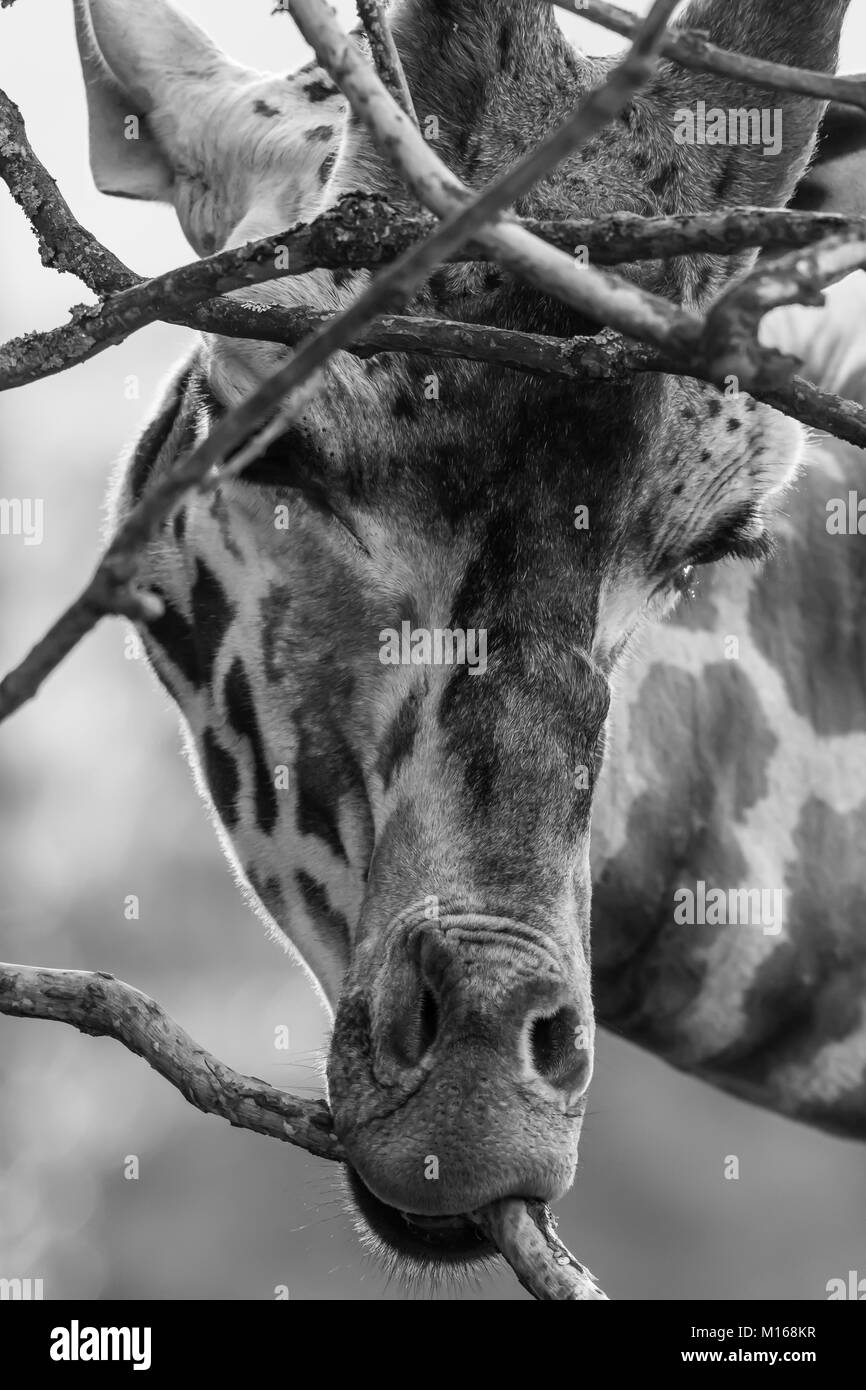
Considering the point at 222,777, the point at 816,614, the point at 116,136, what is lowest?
the point at 222,777

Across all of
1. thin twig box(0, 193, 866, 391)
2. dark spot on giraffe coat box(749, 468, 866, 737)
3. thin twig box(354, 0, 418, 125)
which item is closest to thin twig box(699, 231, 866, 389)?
thin twig box(0, 193, 866, 391)

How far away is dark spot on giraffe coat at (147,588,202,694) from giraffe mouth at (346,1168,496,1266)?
3.15 ft

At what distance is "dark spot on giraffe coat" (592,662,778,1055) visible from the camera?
3.61 metres

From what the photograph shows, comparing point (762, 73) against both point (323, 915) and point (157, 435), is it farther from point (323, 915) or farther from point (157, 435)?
point (157, 435)

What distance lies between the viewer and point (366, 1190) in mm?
2117

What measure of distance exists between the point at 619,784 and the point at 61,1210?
11.2m

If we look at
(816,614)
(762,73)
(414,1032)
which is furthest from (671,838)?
(762,73)

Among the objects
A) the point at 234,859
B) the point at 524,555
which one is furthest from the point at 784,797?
the point at 524,555

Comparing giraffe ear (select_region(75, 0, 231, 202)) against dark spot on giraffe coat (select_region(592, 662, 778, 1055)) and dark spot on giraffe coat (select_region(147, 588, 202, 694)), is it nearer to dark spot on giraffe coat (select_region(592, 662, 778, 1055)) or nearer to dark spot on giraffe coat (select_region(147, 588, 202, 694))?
dark spot on giraffe coat (select_region(147, 588, 202, 694))

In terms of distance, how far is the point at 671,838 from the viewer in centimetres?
366

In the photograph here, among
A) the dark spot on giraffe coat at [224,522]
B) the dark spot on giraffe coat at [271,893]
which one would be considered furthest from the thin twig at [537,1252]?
the dark spot on giraffe coat at [224,522]

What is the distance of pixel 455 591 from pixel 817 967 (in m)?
1.95

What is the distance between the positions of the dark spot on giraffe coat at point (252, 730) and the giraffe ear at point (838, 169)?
1207 millimetres

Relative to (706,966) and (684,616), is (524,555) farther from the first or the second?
(706,966)
